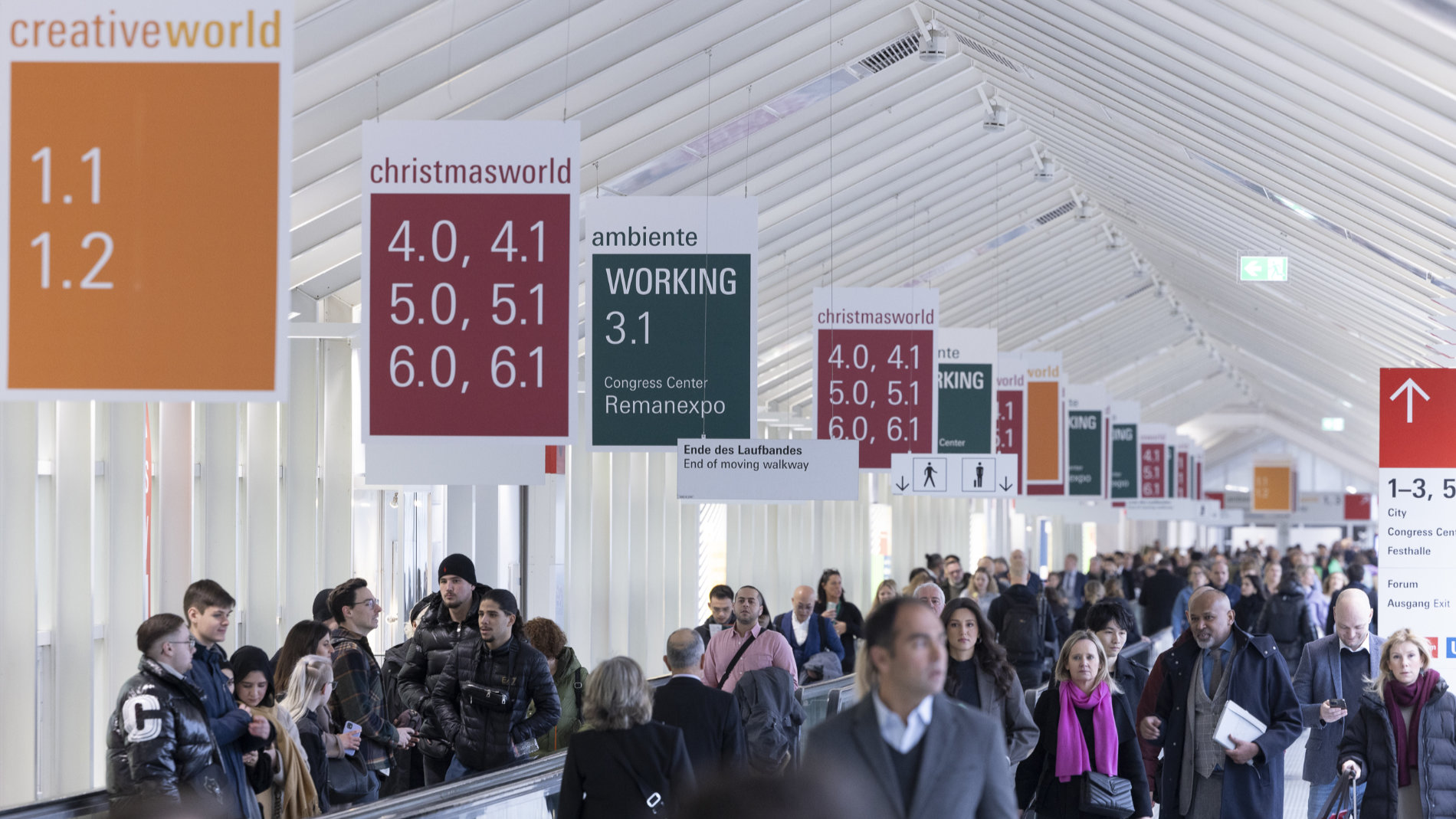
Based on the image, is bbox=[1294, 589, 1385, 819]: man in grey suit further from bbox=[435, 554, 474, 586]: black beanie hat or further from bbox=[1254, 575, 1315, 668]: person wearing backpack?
bbox=[1254, 575, 1315, 668]: person wearing backpack

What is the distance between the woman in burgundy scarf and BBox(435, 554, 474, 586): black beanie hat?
12.9 ft

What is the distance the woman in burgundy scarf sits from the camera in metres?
6.69

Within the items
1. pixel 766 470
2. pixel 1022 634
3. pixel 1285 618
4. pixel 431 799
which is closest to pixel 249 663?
pixel 431 799

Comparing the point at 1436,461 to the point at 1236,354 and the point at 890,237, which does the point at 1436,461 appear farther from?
the point at 1236,354

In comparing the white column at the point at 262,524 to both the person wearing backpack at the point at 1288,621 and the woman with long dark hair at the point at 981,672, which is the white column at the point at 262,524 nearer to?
the woman with long dark hair at the point at 981,672

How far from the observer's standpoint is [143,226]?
4445mm

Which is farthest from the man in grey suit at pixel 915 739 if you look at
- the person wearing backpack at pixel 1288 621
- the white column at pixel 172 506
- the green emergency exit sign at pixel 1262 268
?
the green emergency exit sign at pixel 1262 268

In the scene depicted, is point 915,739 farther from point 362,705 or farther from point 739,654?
point 739,654

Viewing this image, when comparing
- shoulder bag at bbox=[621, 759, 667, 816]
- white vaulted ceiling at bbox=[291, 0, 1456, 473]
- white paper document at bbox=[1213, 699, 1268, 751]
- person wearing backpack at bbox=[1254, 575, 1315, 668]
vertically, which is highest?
white vaulted ceiling at bbox=[291, 0, 1456, 473]

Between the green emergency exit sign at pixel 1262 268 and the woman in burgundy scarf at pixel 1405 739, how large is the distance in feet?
25.1

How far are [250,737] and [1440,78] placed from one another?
5.68 metres

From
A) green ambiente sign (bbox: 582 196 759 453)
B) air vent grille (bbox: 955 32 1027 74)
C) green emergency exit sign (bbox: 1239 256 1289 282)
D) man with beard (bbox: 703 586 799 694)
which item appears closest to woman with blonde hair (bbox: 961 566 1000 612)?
green emergency exit sign (bbox: 1239 256 1289 282)

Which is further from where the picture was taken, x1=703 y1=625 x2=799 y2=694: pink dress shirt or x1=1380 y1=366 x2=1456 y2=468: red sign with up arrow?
x1=1380 y1=366 x2=1456 y2=468: red sign with up arrow

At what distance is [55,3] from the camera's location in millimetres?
4422
